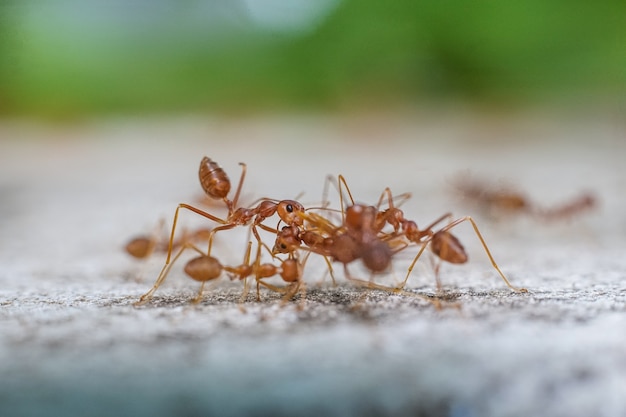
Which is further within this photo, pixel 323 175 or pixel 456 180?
pixel 323 175

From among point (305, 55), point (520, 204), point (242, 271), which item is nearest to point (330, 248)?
point (242, 271)

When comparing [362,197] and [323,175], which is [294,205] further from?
[323,175]

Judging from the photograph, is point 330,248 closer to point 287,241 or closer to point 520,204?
point 287,241

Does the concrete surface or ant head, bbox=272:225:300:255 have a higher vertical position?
ant head, bbox=272:225:300:255

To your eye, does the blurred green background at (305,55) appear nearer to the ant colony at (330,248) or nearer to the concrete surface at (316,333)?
the concrete surface at (316,333)

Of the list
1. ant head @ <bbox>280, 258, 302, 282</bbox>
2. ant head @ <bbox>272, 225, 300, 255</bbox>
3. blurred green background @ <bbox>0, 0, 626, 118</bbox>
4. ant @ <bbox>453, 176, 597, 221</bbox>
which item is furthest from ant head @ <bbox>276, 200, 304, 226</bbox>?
blurred green background @ <bbox>0, 0, 626, 118</bbox>

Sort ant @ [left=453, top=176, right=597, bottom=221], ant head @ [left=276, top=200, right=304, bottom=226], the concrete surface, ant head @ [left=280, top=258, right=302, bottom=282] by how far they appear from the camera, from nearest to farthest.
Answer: the concrete surface → ant head @ [left=280, top=258, right=302, bottom=282] → ant head @ [left=276, top=200, right=304, bottom=226] → ant @ [left=453, top=176, right=597, bottom=221]

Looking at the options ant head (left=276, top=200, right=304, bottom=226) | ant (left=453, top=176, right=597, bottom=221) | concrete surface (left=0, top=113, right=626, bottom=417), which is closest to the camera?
concrete surface (left=0, top=113, right=626, bottom=417)

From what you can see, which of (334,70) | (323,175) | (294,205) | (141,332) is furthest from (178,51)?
(141,332)

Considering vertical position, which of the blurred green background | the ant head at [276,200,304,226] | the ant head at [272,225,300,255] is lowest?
the ant head at [272,225,300,255]

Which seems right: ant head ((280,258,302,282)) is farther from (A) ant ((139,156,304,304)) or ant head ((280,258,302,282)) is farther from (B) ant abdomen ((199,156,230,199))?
(B) ant abdomen ((199,156,230,199))
